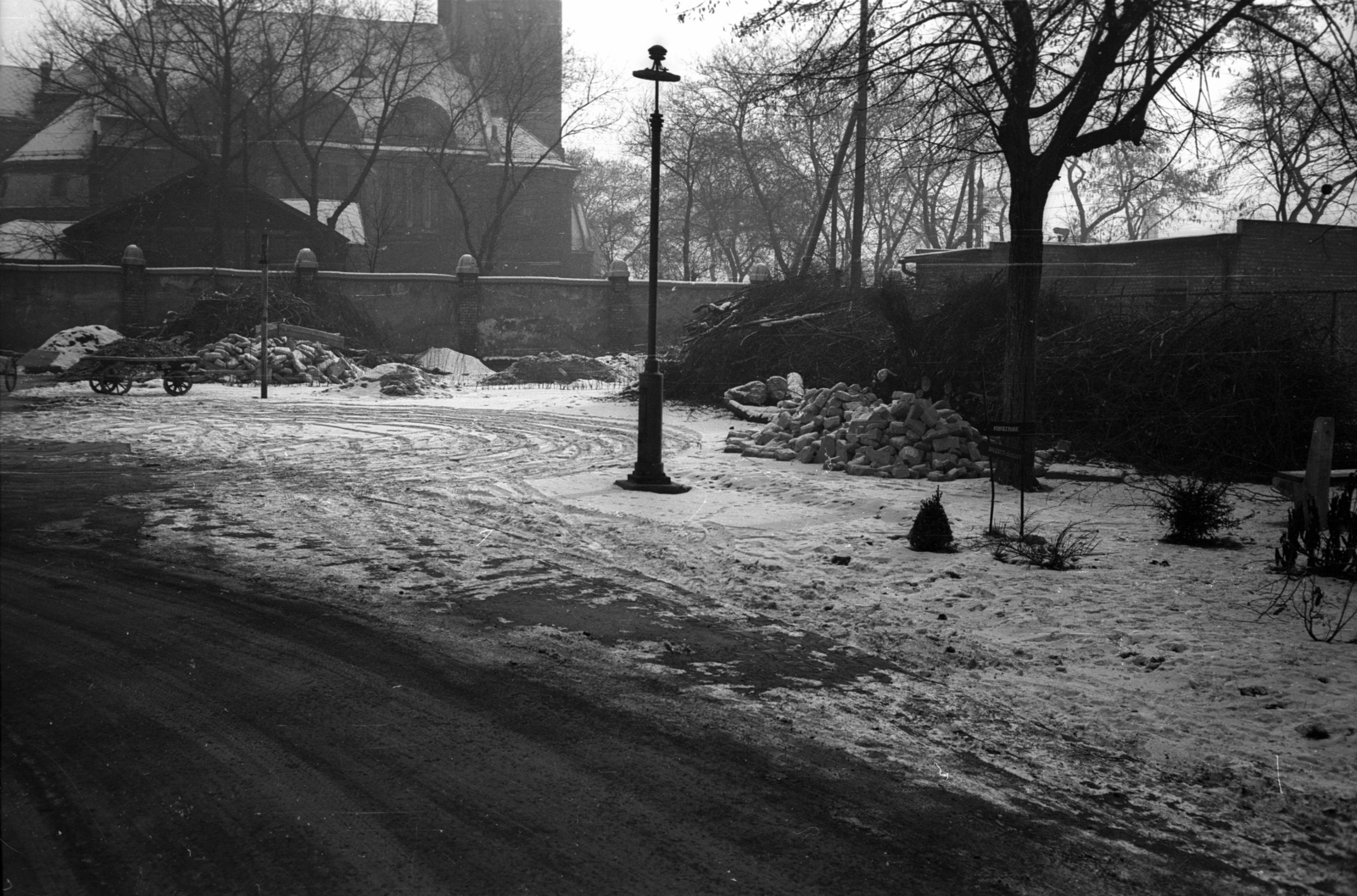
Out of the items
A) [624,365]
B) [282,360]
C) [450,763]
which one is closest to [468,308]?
[624,365]

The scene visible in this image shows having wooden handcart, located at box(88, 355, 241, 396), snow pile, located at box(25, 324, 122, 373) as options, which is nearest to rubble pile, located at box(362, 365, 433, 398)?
wooden handcart, located at box(88, 355, 241, 396)

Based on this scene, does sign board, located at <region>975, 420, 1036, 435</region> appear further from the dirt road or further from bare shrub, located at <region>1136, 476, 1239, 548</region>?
the dirt road

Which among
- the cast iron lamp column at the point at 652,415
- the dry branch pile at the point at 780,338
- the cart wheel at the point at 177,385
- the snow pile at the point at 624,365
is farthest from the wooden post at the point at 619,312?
the cast iron lamp column at the point at 652,415

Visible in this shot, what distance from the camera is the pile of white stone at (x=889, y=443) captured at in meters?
13.3

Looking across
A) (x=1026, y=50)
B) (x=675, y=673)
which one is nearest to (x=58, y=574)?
(x=675, y=673)

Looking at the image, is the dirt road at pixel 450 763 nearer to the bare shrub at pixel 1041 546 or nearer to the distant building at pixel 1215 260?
the bare shrub at pixel 1041 546

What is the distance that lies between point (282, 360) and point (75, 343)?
614 cm

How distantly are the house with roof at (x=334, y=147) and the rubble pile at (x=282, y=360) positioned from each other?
17.2m

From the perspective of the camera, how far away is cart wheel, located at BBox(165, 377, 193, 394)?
2378 cm

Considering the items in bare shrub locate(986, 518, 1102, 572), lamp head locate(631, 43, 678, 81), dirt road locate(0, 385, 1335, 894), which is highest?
lamp head locate(631, 43, 678, 81)

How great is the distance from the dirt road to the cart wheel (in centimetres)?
1885

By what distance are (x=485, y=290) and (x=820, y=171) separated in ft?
55.1

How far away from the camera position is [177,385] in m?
23.9

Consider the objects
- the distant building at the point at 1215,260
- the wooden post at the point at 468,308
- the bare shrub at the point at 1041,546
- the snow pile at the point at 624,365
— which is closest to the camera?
the bare shrub at the point at 1041,546
